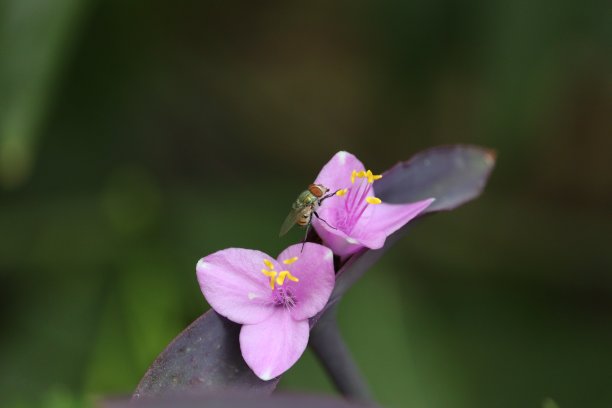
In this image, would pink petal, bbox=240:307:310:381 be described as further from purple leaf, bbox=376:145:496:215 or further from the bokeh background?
the bokeh background

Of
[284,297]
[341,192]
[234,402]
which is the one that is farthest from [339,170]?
[234,402]

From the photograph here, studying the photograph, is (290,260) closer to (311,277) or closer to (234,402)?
(311,277)

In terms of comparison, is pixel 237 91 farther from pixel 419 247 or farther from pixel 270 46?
Result: pixel 419 247

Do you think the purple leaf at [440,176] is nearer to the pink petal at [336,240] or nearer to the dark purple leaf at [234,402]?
the pink petal at [336,240]

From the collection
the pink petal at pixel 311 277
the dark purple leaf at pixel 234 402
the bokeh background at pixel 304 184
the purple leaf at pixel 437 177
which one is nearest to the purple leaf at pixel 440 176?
the purple leaf at pixel 437 177

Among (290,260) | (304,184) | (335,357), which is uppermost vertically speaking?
(290,260)

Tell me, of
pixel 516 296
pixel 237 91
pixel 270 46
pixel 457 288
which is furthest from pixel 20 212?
pixel 516 296

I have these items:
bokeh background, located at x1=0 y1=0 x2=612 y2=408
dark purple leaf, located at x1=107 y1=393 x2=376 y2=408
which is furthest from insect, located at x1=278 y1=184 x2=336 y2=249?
bokeh background, located at x1=0 y1=0 x2=612 y2=408
